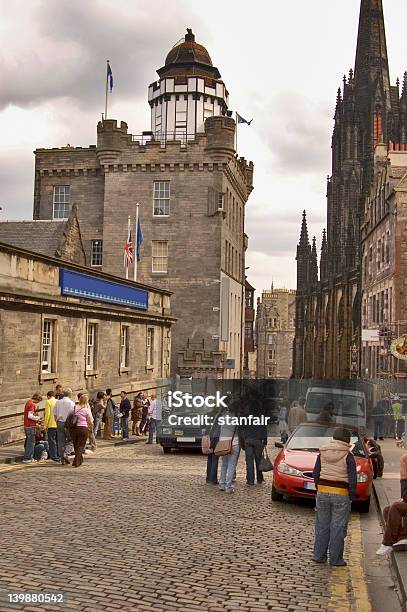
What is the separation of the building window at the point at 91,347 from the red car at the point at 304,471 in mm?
12879

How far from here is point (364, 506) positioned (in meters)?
11.9

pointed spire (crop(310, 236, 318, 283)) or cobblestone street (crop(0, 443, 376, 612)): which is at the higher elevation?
pointed spire (crop(310, 236, 318, 283))

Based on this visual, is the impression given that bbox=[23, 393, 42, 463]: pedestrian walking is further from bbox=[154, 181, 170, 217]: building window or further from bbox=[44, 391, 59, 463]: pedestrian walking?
bbox=[154, 181, 170, 217]: building window

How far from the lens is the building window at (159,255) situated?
4319 cm

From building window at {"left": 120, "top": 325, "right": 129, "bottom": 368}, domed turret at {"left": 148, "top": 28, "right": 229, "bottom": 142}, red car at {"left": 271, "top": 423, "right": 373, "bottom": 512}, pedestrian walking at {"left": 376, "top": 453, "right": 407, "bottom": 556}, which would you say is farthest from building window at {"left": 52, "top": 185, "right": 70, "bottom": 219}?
pedestrian walking at {"left": 376, "top": 453, "right": 407, "bottom": 556}

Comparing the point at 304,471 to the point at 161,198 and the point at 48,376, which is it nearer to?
the point at 48,376

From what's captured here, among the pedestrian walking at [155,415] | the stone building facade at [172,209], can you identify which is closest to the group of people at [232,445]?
the pedestrian walking at [155,415]

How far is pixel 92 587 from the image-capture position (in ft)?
22.4

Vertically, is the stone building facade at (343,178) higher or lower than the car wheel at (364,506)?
higher

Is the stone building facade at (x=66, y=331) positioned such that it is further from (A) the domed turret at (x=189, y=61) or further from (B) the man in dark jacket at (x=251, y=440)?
(A) the domed turret at (x=189, y=61)

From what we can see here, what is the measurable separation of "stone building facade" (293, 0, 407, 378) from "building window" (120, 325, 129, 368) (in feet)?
132

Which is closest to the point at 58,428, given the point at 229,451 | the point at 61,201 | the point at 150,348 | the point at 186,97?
the point at 229,451

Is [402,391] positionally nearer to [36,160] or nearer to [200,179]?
[200,179]

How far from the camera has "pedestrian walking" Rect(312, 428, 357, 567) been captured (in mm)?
8109
